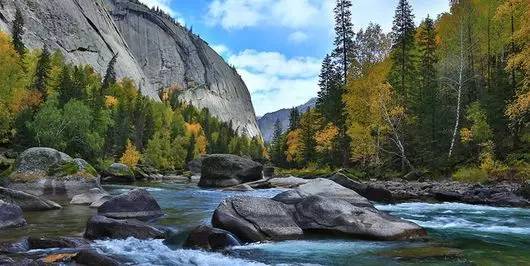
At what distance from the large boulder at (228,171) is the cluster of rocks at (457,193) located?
48.1 ft

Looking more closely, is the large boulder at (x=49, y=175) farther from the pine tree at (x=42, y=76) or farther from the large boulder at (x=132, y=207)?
the pine tree at (x=42, y=76)

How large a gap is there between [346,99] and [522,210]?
83.4 feet

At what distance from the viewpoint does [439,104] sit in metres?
41.5

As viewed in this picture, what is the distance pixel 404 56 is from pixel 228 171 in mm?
22315

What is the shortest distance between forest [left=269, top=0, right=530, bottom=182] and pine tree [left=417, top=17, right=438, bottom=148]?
0.09 meters

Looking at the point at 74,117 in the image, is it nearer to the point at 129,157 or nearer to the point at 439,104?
the point at 129,157

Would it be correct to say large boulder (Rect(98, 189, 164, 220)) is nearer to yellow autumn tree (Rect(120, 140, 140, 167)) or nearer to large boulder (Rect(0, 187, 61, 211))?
large boulder (Rect(0, 187, 61, 211))

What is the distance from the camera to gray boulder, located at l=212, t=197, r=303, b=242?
14.0 meters

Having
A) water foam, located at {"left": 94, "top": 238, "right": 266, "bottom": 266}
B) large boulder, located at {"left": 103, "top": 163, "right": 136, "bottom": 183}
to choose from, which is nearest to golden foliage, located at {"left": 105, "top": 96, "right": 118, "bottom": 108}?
large boulder, located at {"left": 103, "top": 163, "right": 136, "bottom": 183}

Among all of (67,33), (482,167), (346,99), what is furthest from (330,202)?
(67,33)

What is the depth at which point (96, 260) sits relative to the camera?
412 inches

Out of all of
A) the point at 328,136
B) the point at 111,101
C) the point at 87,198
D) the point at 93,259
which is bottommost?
the point at 93,259

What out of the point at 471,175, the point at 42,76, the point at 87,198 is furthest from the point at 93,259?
the point at 42,76

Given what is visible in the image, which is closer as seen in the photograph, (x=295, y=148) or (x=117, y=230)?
(x=117, y=230)
